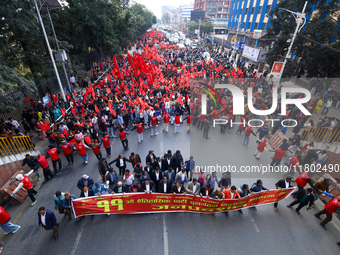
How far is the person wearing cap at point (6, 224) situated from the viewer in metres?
4.91

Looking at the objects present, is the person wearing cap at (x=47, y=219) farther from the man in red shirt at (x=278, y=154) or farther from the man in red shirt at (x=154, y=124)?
the man in red shirt at (x=278, y=154)

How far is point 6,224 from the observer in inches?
200

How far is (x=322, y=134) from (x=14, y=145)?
48.9 ft

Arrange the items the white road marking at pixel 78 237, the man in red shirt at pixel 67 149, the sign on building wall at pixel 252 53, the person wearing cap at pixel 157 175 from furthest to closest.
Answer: the sign on building wall at pixel 252 53 → the man in red shirt at pixel 67 149 → the person wearing cap at pixel 157 175 → the white road marking at pixel 78 237

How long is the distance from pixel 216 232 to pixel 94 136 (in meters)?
7.49

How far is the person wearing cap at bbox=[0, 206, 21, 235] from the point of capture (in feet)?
16.1

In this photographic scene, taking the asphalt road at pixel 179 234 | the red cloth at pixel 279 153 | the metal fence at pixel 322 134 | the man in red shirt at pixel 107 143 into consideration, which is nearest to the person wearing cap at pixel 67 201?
the asphalt road at pixel 179 234

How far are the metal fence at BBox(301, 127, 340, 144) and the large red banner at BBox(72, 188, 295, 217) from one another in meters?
5.18

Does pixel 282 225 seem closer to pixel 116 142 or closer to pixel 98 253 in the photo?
pixel 98 253

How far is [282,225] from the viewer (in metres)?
5.65

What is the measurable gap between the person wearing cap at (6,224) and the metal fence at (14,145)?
11.0 feet

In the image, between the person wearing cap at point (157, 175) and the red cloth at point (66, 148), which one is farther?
the red cloth at point (66, 148)

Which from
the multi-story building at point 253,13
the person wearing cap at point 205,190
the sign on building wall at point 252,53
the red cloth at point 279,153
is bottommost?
the red cloth at point 279,153

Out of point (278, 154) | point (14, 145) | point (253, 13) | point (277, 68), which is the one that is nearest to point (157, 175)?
point (278, 154)
